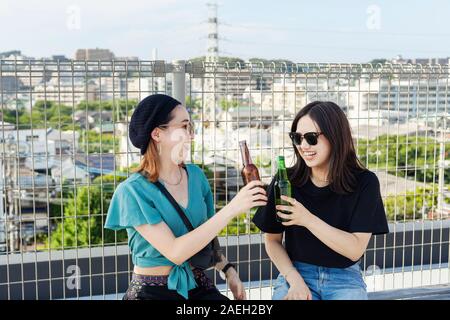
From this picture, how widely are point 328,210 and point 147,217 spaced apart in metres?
0.80

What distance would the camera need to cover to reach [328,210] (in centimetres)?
275

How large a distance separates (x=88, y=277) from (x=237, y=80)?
154 centimetres

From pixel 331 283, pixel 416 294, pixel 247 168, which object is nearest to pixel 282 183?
pixel 247 168

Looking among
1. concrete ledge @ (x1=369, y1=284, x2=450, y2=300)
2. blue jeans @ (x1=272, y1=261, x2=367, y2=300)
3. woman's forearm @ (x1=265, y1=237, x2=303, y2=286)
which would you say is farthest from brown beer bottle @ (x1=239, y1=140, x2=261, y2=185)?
concrete ledge @ (x1=369, y1=284, x2=450, y2=300)

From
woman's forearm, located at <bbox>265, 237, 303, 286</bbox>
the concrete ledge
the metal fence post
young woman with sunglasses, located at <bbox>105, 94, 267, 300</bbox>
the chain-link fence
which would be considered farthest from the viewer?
the concrete ledge

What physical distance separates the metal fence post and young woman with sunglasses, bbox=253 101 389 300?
108cm

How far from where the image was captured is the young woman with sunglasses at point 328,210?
2693 millimetres

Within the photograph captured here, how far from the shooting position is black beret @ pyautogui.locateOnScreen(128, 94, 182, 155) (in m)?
2.62

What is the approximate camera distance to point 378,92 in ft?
14.0

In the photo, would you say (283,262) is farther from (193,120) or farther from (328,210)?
(193,120)

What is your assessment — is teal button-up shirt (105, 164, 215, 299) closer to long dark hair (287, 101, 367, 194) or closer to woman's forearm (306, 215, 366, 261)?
woman's forearm (306, 215, 366, 261)

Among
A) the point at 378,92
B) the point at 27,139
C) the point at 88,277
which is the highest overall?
the point at 378,92
